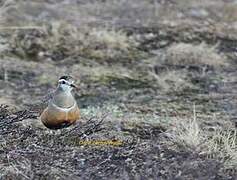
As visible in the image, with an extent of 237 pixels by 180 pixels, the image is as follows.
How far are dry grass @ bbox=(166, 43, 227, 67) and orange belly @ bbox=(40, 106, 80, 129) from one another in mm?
3492

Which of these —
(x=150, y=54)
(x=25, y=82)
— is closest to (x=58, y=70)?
(x=25, y=82)

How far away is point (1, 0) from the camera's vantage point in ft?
30.3

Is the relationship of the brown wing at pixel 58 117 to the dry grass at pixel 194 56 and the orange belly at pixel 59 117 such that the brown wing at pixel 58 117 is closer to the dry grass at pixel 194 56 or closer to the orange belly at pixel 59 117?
the orange belly at pixel 59 117

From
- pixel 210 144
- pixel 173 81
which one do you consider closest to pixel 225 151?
pixel 210 144

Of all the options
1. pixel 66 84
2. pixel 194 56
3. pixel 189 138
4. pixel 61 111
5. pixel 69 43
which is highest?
pixel 66 84

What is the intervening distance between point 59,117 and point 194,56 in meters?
3.67

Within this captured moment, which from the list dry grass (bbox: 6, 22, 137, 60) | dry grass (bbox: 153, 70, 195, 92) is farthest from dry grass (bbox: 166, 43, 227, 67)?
dry grass (bbox: 6, 22, 137, 60)

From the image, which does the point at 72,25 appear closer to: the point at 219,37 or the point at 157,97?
the point at 219,37

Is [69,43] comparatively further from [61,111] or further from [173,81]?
[61,111]

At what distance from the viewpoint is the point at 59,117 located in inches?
203

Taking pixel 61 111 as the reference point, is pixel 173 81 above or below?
below

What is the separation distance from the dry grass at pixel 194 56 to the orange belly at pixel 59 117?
11.5ft

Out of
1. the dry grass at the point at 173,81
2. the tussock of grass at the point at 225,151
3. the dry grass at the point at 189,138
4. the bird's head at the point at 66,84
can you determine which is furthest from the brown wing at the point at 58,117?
the dry grass at the point at 173,81

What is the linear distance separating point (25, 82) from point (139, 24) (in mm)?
2641
